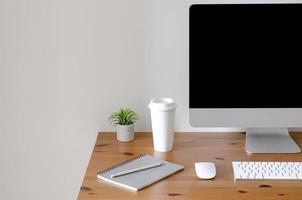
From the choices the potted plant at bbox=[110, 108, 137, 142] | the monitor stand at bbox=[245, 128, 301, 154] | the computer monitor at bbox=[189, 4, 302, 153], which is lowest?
the monitor stand at bbox=[245, 128, 301, 154]

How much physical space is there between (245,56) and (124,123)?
54cm

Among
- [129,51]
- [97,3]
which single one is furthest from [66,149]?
[97,3]

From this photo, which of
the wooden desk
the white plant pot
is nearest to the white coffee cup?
the wooden desk

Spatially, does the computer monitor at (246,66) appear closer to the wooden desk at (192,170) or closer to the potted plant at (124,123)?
the wooden desk at (192,170)

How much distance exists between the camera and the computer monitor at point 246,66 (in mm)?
1658

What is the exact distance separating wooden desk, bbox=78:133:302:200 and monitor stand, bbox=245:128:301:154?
0.09 ft

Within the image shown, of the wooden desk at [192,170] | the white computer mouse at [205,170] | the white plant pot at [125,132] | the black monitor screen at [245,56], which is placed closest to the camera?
the wooden desk at [192,170]

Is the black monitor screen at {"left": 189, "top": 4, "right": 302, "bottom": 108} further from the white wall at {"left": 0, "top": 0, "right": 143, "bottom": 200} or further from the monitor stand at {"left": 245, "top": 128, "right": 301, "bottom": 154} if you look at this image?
the white wall at {"left": 0, "top": 0, "right": 143, "bottom": 200}

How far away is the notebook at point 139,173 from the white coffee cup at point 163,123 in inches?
3.6

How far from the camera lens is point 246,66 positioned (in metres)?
1.68

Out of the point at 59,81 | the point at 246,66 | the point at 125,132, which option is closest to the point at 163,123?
the point at 125,132

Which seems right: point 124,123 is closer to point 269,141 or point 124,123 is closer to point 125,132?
point 125,132

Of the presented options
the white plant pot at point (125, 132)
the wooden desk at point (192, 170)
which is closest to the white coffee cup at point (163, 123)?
the wooden desk at point (192, 170)

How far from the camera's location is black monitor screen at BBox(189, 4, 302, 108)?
1.66 metres
